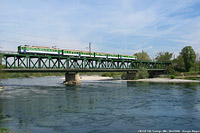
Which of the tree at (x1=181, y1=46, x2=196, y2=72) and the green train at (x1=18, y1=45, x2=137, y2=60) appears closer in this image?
the green train at (x1=18, y1=45, x2=137, y2=60)

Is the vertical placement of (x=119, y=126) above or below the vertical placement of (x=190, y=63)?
below

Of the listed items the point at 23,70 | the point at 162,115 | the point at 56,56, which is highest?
the point at 56,56

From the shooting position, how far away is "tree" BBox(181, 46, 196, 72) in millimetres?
113250

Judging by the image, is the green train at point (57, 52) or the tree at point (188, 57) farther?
the tree at point (188, 57)

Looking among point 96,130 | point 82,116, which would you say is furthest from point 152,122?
point 82,116

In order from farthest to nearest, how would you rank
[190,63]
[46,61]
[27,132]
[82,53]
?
1. [190,63]
2. [82,53]
3. [46,61]
4. [27,132]

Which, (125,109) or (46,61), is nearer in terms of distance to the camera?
(125,109)

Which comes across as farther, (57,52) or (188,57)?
(188,57)

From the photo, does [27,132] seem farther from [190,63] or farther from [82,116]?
[190,63]

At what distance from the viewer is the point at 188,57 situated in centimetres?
11394

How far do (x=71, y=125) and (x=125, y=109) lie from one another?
31.0ft

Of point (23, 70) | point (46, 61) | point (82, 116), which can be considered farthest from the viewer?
point (46, 61)

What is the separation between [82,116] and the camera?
22.4 m

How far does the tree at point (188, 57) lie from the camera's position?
113250 millimetres
